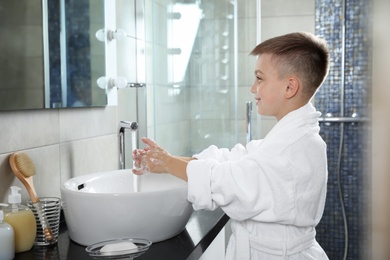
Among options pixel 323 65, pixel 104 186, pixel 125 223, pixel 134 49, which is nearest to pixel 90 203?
pixel 125 223

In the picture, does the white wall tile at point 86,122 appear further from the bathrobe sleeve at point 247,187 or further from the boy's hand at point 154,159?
the bathrobe sleeve at point 247,187

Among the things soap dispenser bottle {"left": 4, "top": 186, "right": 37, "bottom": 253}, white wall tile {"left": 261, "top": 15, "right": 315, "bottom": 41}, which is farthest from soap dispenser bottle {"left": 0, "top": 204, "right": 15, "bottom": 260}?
white wall tile {"left": 261, "top": 15, "right": 315, "bottom": 41}

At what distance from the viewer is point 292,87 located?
Answer: 60.5 inches

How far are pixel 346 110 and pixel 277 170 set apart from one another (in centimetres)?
245

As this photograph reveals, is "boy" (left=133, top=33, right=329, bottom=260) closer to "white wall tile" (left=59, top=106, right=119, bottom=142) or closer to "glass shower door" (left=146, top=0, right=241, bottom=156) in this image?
"white wall tile" (left=59, top=106, right=119, bottom=142)

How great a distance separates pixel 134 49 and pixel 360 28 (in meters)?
1.94

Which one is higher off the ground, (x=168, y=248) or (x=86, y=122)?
(x=86, y=122)

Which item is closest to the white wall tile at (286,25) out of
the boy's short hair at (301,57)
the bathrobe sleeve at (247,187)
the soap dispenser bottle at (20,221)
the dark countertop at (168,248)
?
the boy's short hair at (301,57)

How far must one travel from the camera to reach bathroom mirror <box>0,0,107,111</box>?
4.69 ft

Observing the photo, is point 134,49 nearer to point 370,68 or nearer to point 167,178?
point 167,178

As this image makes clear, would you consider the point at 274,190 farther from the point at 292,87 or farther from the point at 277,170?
the point at 292,87

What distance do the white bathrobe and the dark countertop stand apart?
105 mm

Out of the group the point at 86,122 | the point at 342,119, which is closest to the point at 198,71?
the point at 86,122

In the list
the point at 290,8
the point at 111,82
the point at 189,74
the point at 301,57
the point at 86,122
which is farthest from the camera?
the point at 290,8
